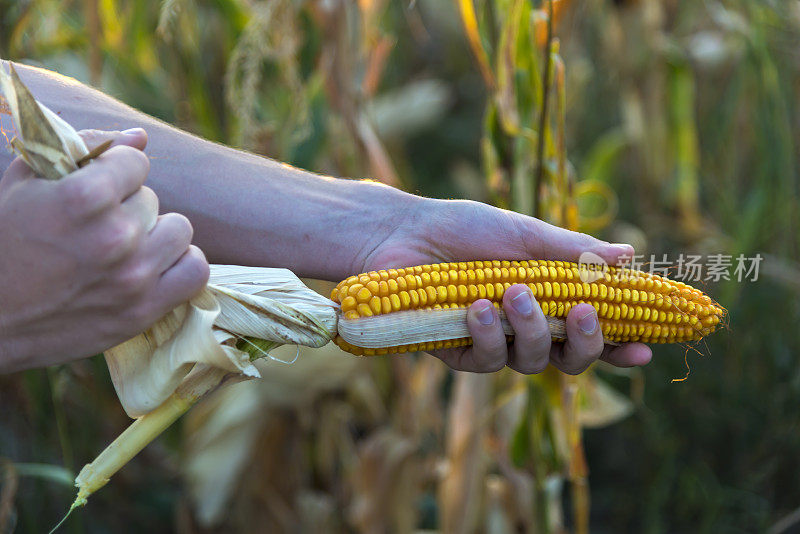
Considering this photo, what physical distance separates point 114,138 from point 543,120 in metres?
0.86

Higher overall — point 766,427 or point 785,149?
point 785,149

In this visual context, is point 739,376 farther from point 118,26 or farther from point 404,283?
point 118,26

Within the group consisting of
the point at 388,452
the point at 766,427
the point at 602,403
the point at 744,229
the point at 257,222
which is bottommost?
the point at 766,427

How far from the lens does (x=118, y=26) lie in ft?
8.75

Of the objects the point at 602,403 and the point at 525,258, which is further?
the point at 602,403

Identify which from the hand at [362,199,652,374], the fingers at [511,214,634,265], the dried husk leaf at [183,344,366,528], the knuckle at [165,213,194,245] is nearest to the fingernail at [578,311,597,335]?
the hand at [362,199,652,374]

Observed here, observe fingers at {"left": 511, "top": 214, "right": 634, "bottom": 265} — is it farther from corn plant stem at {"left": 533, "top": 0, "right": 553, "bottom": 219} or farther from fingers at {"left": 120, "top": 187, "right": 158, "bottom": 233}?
fingers at {"left": 120, "top": 187, "right": 158, "bottom": 233}

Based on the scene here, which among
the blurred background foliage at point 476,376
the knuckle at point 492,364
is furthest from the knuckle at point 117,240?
the blurred background foliage at point 476,376

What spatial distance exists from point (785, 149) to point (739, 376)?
814 mm

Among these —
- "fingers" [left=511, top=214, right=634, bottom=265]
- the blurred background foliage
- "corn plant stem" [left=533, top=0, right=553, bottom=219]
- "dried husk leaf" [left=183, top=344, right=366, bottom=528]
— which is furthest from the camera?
"dried husk leaf" [left=183, top=344, right=366, bottom=528]

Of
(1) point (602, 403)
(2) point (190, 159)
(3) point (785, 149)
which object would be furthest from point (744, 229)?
(2) point (190, 159)

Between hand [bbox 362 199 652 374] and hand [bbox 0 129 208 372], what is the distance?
0.46m

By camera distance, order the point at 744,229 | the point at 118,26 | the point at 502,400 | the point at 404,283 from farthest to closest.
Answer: the point at 118,26 < the point at 744,229 < the point at 502,400 < the point at 404,283

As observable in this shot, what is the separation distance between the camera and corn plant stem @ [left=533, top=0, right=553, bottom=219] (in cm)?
137
